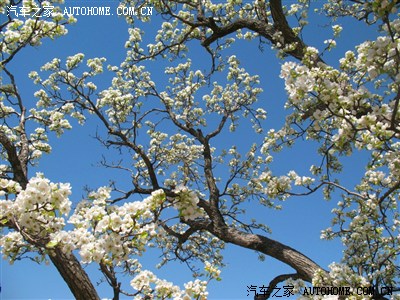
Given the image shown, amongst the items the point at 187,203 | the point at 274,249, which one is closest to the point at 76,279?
the point at 187,203

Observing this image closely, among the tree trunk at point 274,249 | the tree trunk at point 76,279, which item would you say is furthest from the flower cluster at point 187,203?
the tree trunk at point 274,249

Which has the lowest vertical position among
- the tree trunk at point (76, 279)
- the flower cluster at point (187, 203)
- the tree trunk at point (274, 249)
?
the tree trunk at point (76, 279)

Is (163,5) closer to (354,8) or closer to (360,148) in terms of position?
(354,8)

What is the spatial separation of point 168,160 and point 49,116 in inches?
150

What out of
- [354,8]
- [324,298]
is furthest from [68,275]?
[354,8]

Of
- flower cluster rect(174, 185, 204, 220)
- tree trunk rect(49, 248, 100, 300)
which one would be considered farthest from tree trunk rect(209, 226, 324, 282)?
tree trunk rect(49, 248, 100, 300)

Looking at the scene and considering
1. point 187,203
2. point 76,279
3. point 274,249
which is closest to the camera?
point 187,203

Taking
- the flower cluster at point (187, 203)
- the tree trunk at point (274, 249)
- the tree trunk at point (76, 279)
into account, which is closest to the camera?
the flower cluster at point (187, 203)

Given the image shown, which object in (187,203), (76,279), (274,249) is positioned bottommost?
(76,279)

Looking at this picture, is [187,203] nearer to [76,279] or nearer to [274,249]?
[76,279]

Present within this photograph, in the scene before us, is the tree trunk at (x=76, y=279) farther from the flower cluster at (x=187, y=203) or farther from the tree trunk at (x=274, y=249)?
the tree trunk at (x=274, y=249)

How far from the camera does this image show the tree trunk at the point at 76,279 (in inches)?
220

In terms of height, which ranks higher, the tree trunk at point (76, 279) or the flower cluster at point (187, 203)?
the flower cluster at point (187, 203)

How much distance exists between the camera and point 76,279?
18.5 feet
